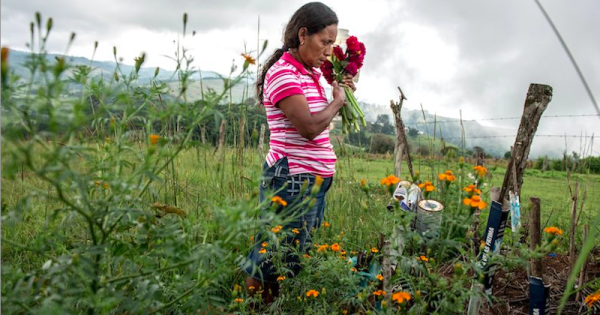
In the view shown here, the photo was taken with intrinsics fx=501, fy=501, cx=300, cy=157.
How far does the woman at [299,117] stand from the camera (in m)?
2.31

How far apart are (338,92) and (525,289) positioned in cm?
143

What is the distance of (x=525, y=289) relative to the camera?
263 centimetres

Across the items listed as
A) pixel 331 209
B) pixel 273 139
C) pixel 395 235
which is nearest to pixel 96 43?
pixel 273 139

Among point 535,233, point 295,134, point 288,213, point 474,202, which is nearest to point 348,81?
point 295,134

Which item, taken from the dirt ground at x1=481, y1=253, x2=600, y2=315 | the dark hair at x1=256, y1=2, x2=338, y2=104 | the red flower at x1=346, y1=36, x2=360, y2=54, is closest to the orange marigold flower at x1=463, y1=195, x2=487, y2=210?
the dirt ground at x1=481, y1=253, x2=600, y2=315

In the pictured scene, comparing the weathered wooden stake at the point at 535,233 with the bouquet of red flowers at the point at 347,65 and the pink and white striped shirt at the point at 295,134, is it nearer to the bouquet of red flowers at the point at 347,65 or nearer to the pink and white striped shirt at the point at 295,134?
the pink and white striped shirt at the point at 295,134

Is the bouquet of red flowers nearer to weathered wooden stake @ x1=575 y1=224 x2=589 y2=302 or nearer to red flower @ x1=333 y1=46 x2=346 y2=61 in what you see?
red flower @ x1=333 y1=46 x2=346 y2=61

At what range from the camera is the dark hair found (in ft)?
8.02

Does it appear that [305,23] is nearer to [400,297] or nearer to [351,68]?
[351,68]

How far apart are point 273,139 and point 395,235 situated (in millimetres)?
968

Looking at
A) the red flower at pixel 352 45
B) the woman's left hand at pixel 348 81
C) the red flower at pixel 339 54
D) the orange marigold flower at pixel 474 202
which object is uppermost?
the red flower at pixel 352 45

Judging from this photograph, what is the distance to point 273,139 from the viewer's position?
2.47 metres

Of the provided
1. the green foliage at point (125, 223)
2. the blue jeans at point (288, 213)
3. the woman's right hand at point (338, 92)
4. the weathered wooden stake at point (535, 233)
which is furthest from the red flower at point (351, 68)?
the weathered wooden stake at point (535, 233)

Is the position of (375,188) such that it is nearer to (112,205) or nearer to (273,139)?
(273,139)
